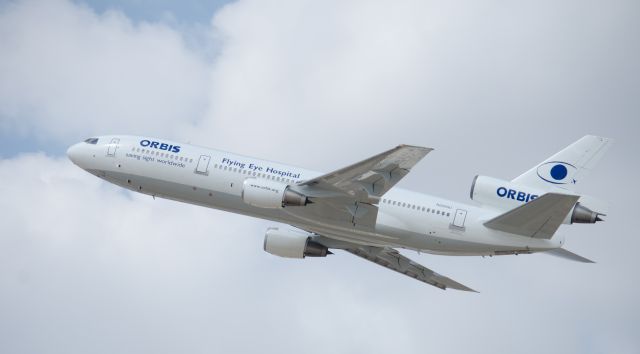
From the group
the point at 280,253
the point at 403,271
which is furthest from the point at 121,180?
the point at 403,271

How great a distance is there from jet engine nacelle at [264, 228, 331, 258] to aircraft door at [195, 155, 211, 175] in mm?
5784

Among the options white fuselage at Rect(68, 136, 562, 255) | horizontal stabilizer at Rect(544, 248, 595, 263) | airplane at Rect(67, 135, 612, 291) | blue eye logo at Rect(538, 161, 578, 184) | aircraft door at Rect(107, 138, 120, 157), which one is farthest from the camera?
aircraft door at Rect(107, 138, 120, 157)

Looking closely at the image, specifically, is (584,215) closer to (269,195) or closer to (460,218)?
(460,218)

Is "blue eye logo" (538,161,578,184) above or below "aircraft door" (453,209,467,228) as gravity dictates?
above

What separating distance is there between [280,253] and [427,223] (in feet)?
30.5

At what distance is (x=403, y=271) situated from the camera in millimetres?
48688

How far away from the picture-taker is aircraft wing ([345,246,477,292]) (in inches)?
1873

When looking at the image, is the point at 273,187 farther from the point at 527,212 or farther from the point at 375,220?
the point at 527,212

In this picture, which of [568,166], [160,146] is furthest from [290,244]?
[568,166]

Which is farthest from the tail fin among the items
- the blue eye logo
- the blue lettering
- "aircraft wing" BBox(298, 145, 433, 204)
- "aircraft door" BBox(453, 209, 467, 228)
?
the blue lettering

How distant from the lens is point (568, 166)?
41.3 metres

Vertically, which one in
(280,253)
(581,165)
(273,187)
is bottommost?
(280,253)

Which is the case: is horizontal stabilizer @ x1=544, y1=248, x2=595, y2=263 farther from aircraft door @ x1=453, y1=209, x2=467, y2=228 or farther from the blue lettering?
the blue lettering

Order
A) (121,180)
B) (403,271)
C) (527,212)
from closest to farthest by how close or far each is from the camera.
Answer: (527,212) < (121,180) < (403,271)
